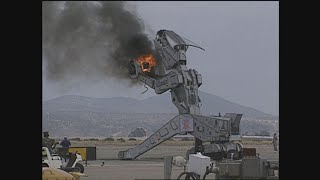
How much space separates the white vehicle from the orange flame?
28.7 feet

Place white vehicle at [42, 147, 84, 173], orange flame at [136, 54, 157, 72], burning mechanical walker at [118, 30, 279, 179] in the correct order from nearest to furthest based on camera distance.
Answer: white vehicle at [42, 147, 84, 173] < burning mechanical walker at [118, 30, 279, 179] < orange flame at [136, 54, 157, 72]

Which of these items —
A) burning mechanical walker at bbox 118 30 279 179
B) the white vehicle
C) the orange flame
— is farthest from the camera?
the orange flame

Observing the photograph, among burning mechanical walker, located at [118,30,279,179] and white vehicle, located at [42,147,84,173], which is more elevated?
burning mechanical walker, located at [118,30,279,179]

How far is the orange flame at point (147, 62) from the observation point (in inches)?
1084

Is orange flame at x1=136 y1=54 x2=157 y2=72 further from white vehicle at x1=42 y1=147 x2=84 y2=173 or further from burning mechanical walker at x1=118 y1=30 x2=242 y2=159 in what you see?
white vehicle at x1=42 y1=147 x2=84 y2=173

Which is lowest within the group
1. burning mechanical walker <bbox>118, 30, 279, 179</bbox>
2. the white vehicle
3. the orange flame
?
the white vehicle

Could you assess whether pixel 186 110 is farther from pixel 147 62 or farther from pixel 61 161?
pixel 61 161

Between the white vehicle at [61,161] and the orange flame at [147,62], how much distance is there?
875cm

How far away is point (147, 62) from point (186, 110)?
354 cm

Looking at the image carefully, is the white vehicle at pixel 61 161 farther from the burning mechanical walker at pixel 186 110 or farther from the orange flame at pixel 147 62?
the orange flame at pixel 147 62

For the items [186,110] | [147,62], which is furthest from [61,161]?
[147,62]

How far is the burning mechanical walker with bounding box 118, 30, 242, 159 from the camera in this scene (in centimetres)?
2553

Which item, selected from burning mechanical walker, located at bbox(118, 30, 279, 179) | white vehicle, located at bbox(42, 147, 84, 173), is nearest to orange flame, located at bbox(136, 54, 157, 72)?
burning mechanical walker, located at bbox(118, 30, 279, 179)

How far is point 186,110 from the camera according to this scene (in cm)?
2614
